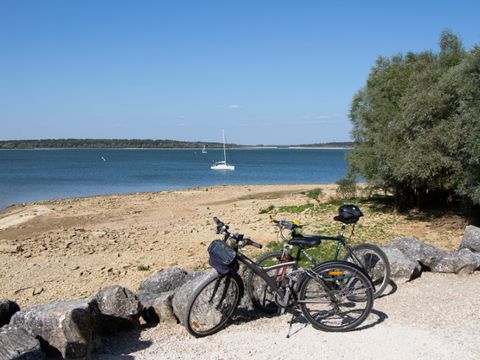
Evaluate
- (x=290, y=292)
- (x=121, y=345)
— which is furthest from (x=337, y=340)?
(x=121, y=345)

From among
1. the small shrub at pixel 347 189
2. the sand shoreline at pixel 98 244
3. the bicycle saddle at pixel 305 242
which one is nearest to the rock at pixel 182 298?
the bicycle saddle at pixel 305 242

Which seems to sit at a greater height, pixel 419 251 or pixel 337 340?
pixel 419 251

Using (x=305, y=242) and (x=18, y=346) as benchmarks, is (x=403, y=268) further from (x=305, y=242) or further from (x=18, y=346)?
(x=18, y=346)

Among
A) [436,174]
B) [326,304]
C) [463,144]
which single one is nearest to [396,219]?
[436,174]

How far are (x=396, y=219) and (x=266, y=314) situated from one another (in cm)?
1005

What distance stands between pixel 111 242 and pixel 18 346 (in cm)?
1058

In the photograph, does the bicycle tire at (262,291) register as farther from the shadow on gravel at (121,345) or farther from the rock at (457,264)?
the rock at (457,264)

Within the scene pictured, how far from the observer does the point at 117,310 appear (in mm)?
5641

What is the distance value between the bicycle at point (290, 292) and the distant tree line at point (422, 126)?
6.88m

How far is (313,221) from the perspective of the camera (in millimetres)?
14734

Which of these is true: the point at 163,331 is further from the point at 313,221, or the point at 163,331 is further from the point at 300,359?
the point at 313,221

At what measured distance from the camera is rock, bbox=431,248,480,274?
7.83 m

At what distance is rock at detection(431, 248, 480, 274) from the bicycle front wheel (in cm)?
401

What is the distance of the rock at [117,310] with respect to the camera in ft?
18.3
